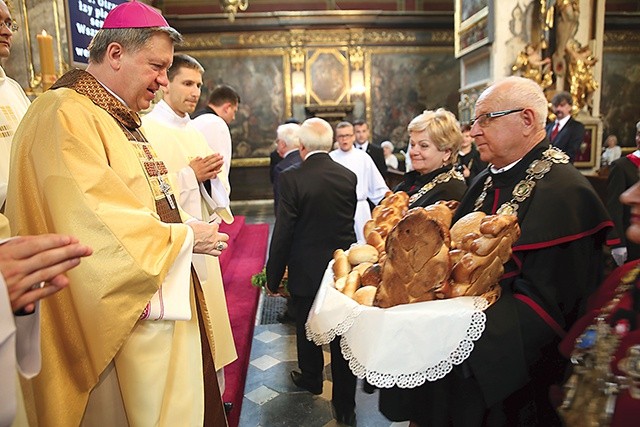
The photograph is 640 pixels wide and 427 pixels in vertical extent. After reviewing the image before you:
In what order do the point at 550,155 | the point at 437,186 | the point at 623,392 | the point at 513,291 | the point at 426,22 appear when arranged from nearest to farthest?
the point at 623,392, the point at 513,291, the point at 550,155, the point at 437,186, the point at 426,22

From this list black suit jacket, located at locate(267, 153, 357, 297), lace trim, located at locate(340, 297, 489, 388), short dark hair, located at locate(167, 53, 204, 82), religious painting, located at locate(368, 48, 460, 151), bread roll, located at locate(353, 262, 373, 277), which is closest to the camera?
lace trim, located at locate(340, 297, 489, 388)

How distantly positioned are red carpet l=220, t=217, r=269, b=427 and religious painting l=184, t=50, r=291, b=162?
22.0 ft

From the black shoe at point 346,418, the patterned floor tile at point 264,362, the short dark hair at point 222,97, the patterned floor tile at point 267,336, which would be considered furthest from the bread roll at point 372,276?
the short dark hair at point 222,97

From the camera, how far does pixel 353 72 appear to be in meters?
15.5

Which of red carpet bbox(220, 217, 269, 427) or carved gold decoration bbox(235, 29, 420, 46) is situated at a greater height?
carved gold decoration bbox(235, 29, 420, 46)

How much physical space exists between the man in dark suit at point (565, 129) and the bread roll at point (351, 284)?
5.44 m

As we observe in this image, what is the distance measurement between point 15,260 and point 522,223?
1.71 meters

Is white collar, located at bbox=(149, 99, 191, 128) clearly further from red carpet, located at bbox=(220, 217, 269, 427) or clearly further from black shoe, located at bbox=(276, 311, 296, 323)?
black shoe, located at bbox=(276, 311, 296, 323)

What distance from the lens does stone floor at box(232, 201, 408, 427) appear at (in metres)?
3.26

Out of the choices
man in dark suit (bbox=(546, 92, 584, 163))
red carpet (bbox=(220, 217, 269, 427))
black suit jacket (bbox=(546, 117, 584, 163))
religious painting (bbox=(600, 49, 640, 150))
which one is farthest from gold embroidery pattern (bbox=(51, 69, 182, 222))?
religious painting (bbox=(600, 49, 640, 150))

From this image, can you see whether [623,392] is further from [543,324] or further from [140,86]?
[140,86]

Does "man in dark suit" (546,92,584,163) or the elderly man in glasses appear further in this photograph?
"man in dark suit" (546,92,584,163)

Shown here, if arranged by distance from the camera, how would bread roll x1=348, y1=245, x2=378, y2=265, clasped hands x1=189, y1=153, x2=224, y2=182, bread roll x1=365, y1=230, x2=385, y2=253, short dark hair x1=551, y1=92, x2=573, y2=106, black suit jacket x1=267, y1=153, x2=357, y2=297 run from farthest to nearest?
1. short dark hair x1=551, y1=92, x2=573, y2=106
2. black suit jacket x1=267, y1=153, x2=357, y2=297
3. clasped hands x1=189, y1=153, x2=224, y2=182
4. bread roll x1=365, y1=230, x2=385, y2=253
5. bread roll x1=348, y1=245, x2=378, y2=265

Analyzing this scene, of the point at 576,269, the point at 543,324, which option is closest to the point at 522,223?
the point at 576,269
